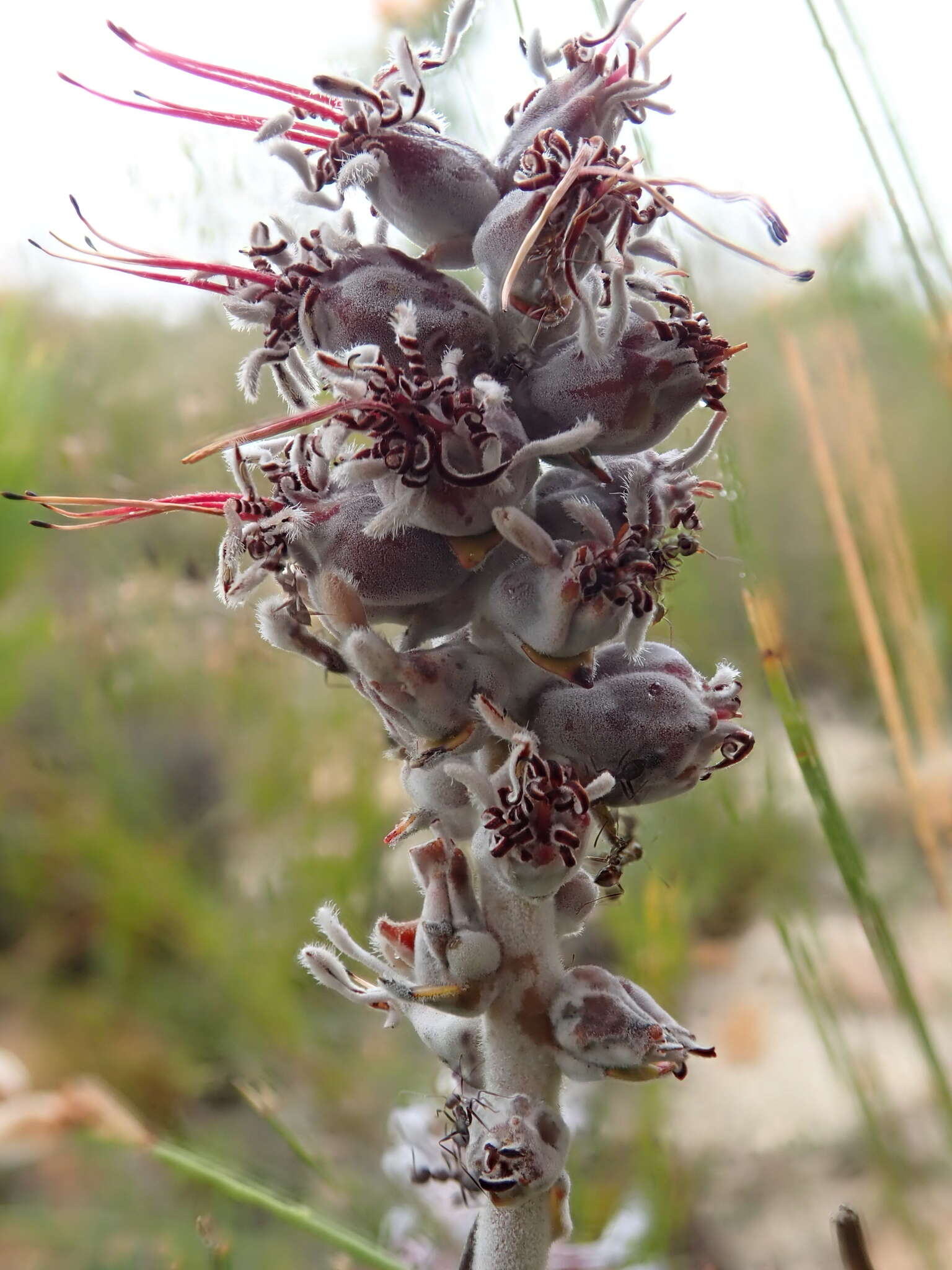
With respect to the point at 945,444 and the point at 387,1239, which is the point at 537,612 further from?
the point at 387,1239

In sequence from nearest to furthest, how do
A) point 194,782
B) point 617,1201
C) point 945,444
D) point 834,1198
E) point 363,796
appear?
point 945,444, point 617,1201, point 834,1198, point 363,796, point 194,782

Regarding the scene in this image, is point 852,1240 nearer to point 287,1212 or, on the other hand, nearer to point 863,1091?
point 863,1091

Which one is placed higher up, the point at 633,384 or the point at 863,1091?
the point at 633,384

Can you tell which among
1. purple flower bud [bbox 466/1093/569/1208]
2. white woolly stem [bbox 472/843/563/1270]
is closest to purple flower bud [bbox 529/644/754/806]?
white woolly stem [bbox 472/843/563/1270]

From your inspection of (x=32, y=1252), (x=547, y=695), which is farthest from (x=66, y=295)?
(x=547, y=695)

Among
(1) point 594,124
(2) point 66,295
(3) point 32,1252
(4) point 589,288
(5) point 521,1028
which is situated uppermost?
(2) point 66,295

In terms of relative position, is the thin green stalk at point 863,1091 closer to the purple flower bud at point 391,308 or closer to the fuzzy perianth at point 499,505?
the fuzzy perianth at point 499,505

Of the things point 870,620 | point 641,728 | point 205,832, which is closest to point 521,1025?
point 641,728

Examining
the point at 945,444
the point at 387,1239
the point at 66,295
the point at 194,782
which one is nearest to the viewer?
the point at 945,444
